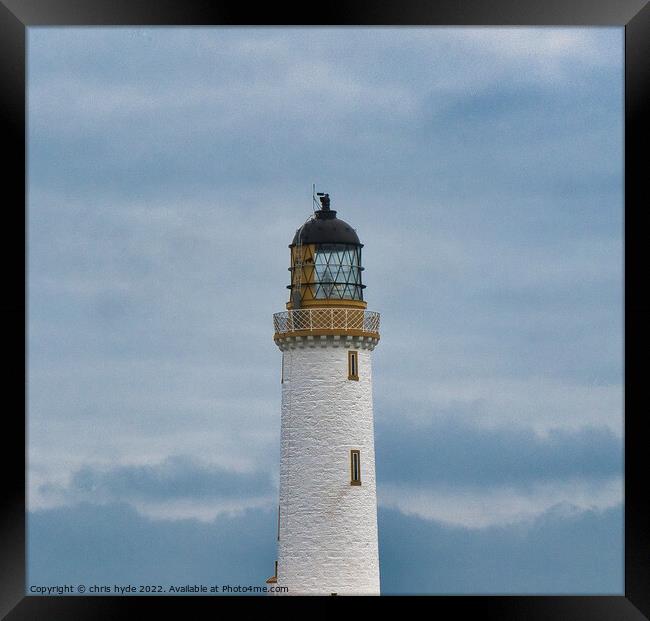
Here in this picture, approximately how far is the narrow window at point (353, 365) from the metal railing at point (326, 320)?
808 mm

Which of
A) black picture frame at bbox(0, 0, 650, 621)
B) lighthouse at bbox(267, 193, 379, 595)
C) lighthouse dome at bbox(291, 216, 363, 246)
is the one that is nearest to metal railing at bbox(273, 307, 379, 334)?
lighthouse at bbox(267, 193, 379, 595)

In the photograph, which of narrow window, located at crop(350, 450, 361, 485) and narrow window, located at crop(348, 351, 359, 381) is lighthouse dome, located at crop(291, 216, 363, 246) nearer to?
narrow window, located at crop(348, 351, 359, 381)

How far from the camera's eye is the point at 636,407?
7.69 m

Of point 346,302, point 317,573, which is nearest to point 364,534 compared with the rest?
point 317,573

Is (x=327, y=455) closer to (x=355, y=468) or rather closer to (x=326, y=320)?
(x=355, y=468)

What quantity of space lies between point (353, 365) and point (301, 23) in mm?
29796

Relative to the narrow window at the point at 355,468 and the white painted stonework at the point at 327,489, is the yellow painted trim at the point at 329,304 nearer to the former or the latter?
the white painted stonework at the point at 327,489

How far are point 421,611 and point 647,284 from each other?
242cm

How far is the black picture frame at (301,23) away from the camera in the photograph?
300 inches

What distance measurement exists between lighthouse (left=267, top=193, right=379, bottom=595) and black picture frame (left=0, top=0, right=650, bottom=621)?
28754mm

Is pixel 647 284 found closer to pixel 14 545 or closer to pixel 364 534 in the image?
pixel 14 545

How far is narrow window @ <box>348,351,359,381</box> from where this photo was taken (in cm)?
3712

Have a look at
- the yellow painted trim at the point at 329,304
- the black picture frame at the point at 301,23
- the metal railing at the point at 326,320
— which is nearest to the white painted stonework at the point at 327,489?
the metal railing at the point at 326,320

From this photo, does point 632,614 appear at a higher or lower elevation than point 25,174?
lower
